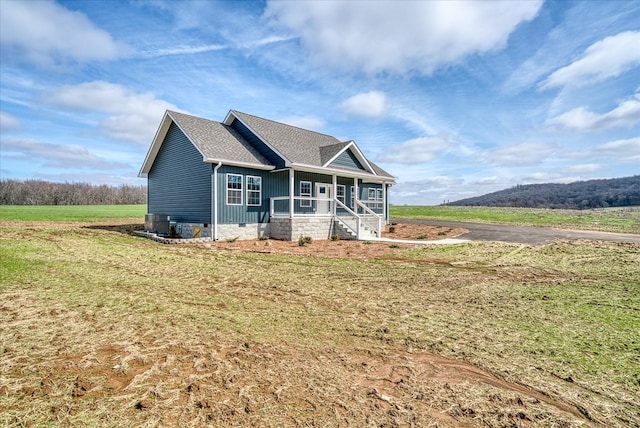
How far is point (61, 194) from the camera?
67.7 meters

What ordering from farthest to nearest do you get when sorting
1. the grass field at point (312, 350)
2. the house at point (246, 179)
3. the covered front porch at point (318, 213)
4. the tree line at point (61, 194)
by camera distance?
the tree line at point (61, 194), the covered front porch at point (318, 213), the house at point (246, 179), the grass field at point (312, 350)

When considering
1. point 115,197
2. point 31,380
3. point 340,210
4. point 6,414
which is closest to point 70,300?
point 31,380

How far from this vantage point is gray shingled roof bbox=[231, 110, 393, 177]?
18288 millimetres

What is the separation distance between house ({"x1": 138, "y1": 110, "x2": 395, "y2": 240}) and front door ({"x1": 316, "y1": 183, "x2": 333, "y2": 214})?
6 cm

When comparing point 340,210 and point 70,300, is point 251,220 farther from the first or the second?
point 70,300

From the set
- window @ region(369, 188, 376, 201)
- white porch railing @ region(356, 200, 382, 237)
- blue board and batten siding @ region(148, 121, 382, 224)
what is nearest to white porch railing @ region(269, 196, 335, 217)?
blue board and batten siding @ region(148, 121, 382, 224)

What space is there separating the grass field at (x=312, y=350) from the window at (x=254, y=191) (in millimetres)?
9351

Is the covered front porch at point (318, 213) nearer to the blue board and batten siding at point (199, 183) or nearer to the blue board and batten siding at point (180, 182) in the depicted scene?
the blue board and batten siding at point (199, 183)

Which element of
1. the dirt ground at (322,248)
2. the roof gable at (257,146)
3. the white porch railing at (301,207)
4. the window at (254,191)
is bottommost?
the dirt ground at (322,248)

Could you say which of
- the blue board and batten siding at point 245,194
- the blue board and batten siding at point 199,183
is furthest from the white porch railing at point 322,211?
the blue board and batten siding at point 245,194

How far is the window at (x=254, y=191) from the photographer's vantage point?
17.3 metres

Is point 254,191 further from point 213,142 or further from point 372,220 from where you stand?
point 372,220

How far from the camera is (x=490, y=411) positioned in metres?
2.74

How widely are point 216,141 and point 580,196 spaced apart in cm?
11150
